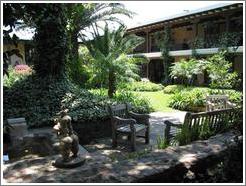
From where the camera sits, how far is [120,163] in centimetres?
415

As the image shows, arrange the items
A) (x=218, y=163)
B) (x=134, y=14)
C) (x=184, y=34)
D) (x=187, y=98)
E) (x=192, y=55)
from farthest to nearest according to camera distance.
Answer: (x=184, y=34)
(x=192, y=55)
(x=134, y=14)
(x=187, y=98)
(x=218, y=163)

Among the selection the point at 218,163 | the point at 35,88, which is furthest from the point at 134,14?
the point at 218,163

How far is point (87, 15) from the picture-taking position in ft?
66.7

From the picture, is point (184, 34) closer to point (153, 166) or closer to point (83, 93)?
point (83, 93)

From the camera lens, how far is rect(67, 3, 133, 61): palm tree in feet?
59.3

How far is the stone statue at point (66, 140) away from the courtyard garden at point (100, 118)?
0.02 meters

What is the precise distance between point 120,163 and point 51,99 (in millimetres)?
6406

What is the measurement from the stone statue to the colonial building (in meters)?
15.5

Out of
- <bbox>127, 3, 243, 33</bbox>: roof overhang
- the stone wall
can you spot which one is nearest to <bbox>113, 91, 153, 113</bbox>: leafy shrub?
the stone wall

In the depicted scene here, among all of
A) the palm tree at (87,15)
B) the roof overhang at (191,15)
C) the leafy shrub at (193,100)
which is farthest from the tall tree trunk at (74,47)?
the roof overhang at (191,15)

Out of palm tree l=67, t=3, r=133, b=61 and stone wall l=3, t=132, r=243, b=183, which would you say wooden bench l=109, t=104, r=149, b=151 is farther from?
palm tree l=67, t=3, r=133, b=61

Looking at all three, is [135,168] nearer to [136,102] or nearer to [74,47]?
[136,102]

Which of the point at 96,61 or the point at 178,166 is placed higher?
the point at 96,61

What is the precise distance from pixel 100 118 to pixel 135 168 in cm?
589
